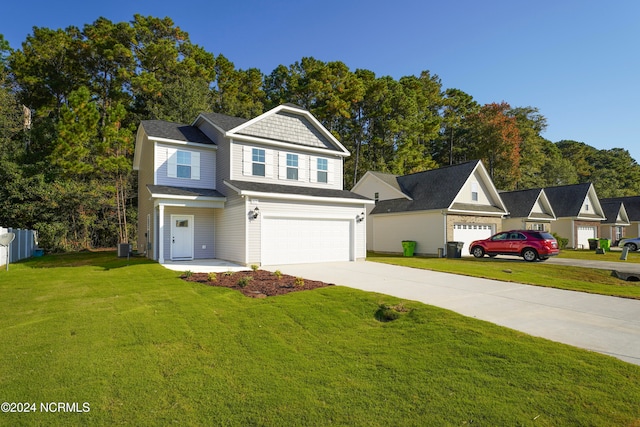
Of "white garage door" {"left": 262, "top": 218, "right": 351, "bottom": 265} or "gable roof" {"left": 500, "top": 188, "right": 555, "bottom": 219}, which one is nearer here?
"white garage door" {"left": 262, "top": 218, "right": 351, "bottom": 265}

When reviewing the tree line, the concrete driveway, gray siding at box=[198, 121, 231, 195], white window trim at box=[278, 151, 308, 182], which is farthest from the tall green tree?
the concrete driveway

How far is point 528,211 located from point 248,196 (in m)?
25.1

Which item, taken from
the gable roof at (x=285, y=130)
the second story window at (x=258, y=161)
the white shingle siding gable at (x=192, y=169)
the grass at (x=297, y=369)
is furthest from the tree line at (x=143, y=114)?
the grass at (x=297, y=369)

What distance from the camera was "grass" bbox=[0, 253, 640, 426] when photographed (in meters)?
3.77

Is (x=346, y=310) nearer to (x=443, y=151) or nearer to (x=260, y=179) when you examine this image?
(x=260, y=179)

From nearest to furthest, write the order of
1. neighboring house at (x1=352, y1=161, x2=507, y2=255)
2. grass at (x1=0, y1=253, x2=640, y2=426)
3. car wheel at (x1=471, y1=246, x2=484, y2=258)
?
grass at (x1=0, y1=253, x2=640, y2=426) < car wheel at (x1=471, y1=246, x2=484, y2=258) < neighboring house at (x1=352, y1=161, x2=507, y2=255)

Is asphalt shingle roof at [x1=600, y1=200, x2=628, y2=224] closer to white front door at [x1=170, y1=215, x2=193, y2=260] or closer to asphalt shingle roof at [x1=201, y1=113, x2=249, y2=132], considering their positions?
asphalt shingle roof at [x1=201, y1=113, x2=249, y2=132]

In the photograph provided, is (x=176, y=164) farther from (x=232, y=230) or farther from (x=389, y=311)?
(x=389, y=311)

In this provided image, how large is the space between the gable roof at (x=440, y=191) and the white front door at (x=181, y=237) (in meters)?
14.6

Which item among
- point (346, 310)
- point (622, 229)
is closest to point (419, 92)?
point (622, 229)

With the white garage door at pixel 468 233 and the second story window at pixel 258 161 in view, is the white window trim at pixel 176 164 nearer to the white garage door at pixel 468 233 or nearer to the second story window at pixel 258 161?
the second story window at pixel 258 161

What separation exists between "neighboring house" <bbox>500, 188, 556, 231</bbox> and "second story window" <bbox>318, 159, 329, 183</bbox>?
1807cm

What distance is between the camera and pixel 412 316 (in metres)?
7.09

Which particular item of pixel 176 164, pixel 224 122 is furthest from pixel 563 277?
pixel 176 164
